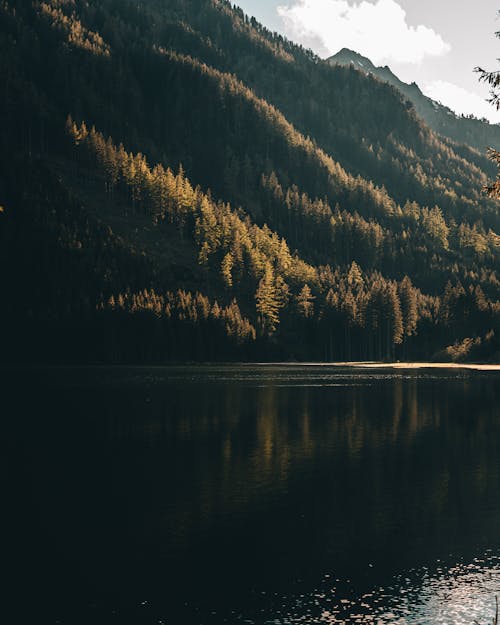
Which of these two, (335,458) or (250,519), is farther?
(335,458)

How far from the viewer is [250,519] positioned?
37.0 meters

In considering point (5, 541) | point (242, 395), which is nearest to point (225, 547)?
point (5, 541)

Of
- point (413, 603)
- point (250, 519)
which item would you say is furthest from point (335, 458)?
point (413, 603)

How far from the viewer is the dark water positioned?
2581 cm

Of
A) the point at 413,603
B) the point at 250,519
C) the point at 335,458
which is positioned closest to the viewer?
the point at 413,603

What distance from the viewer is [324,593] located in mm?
26578

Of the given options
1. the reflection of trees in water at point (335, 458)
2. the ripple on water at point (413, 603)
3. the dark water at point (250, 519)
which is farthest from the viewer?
the reflection of trees in water at point (335, 458)

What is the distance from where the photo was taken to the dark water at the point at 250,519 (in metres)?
25.8

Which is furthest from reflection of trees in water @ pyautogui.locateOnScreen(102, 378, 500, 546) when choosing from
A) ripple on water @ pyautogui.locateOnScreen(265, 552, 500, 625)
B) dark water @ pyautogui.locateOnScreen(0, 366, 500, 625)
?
ripple on water @ pyautogui.locateOnScreen(265, 552, 500, 625)

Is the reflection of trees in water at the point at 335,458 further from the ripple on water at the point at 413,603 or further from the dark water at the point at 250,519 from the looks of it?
the ripple on water at the point at 413,603

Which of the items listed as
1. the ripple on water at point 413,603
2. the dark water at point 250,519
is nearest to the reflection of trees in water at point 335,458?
the dark water at point 250,519

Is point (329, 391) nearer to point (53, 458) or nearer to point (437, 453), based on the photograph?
point (437, 453)

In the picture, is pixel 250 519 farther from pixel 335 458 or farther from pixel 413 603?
pixel 335 458

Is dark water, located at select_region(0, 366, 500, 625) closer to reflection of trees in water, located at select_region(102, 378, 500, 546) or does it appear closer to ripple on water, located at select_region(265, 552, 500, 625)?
ripple on water, located at select_region(265, 552, 500, 625)
